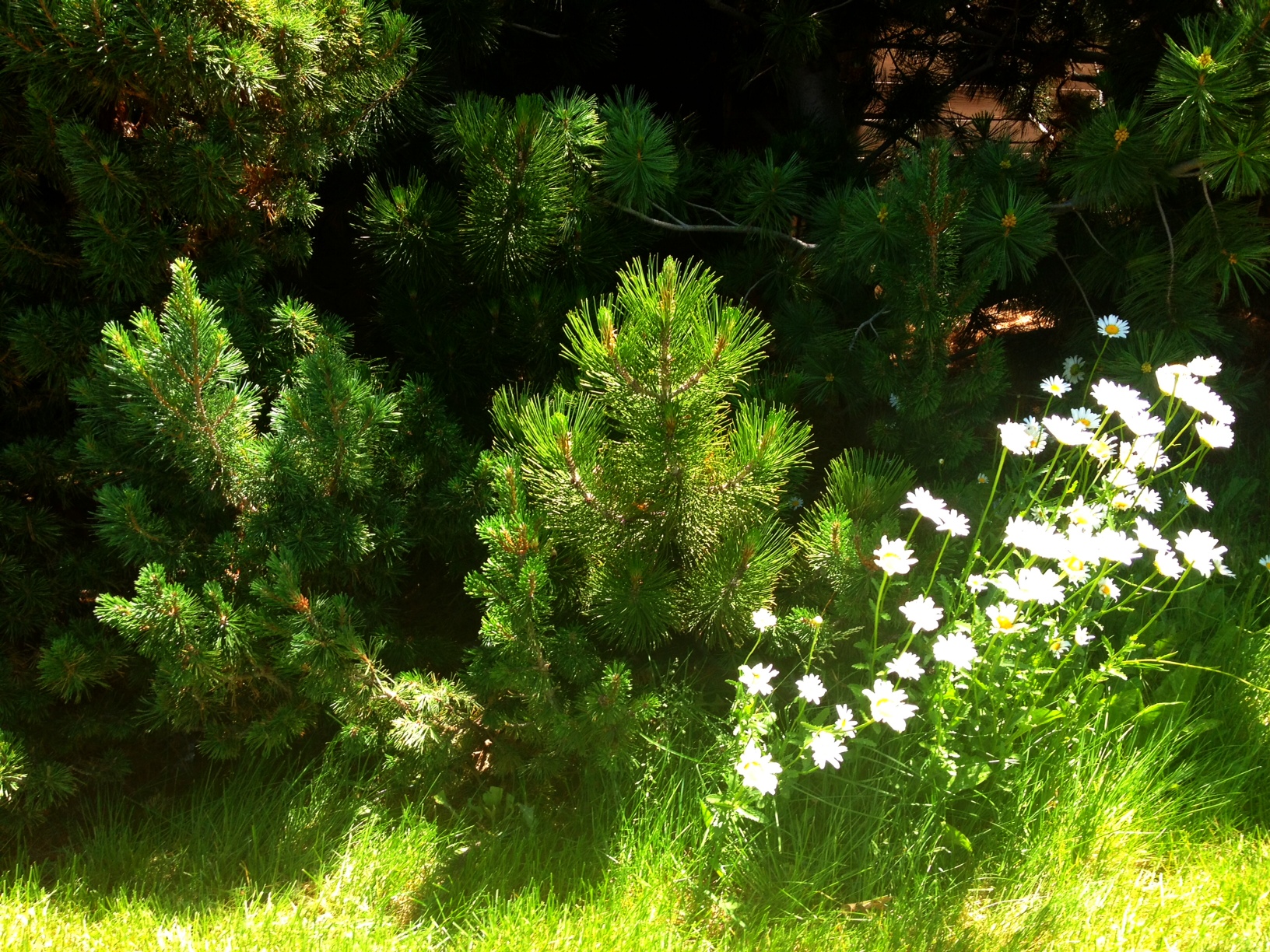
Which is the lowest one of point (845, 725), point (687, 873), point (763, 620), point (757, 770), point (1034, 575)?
point (687, 873)

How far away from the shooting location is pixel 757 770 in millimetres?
2057

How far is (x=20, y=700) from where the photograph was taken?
254 centimetres

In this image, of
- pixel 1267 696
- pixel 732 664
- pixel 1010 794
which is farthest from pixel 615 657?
pixel 1267 696

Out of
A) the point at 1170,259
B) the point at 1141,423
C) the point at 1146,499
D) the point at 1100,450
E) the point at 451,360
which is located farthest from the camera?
the point at 451,360

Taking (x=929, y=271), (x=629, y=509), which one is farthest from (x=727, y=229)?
(x=629, y=509)

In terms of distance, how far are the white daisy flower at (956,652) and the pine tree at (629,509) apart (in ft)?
1.51

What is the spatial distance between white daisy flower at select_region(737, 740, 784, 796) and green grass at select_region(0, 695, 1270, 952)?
309mm

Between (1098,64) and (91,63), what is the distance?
3.61m

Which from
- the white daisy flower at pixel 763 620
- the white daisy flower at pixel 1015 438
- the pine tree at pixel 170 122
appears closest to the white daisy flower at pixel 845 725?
the white daisy flower at pixel 763 620

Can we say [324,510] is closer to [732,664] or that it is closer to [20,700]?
[20,700]

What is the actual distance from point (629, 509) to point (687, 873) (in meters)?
0.88

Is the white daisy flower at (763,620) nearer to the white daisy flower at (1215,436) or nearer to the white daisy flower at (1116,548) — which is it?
the white daisy flower at (1116,548)

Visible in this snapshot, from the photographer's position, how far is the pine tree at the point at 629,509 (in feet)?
7.18

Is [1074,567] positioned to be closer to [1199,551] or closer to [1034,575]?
[1034,575]
